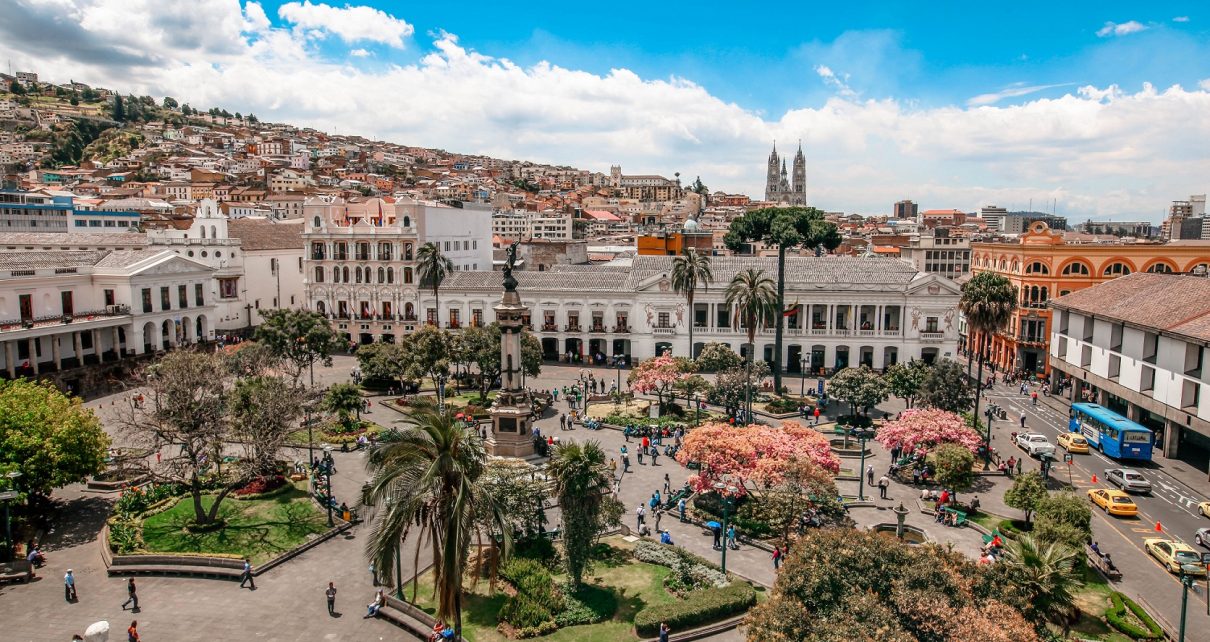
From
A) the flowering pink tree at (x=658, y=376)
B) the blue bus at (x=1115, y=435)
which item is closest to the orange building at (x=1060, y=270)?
the blue bus at (x=1115, y=435)

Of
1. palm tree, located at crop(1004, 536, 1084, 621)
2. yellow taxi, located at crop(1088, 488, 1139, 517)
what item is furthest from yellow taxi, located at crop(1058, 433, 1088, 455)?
palm tree, located at crop(1004, 536, 1084, 621)

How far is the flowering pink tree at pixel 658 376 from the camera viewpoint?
45.8 m

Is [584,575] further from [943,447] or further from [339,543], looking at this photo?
[943,447]

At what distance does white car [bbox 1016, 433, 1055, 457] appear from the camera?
38.8m

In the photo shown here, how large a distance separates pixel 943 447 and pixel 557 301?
3761 centimetres

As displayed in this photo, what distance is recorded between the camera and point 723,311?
61.8m

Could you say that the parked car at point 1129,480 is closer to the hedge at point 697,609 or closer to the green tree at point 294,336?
the hedge at point 697,609

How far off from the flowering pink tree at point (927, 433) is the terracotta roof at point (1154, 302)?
43.0 feet

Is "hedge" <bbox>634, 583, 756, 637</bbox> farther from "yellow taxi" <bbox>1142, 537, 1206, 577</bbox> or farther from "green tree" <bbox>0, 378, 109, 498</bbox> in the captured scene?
"green tree" <bbox>0, 378, 109, 498</bbox>

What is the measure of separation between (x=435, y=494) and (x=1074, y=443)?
3677 centimetres

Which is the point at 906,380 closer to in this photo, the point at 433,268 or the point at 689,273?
the point at 689,273

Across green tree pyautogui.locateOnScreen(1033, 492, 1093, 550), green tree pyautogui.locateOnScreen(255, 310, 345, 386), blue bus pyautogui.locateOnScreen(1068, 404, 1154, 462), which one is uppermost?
green tree pyautogui.locateOnScreen(255, 310, 345, 386)

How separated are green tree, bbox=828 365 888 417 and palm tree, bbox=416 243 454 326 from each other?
3310cm

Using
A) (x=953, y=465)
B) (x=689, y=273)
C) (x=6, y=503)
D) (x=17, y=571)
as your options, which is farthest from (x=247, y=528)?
(x=689, y=273)
